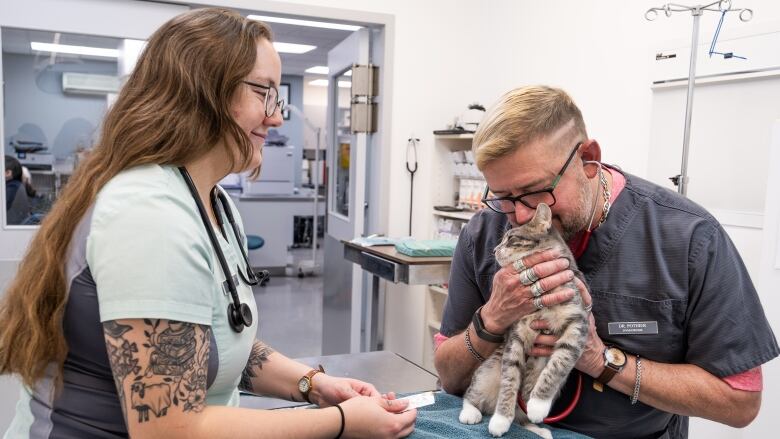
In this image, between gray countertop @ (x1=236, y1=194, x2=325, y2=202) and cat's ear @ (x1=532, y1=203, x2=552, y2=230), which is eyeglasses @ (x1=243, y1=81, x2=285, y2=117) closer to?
cat's ear @ (x1=532, y1=203, x2=552, y2=230)

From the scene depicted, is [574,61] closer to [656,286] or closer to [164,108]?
[656,286]

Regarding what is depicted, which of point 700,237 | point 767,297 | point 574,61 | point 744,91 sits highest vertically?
point 574,61

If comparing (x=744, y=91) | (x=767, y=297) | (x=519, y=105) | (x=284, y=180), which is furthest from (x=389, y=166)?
(x=284, y=180)

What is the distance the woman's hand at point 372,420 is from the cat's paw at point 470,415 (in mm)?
148

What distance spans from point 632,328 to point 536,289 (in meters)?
0.28

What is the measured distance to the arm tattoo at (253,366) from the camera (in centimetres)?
151

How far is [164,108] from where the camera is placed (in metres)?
1.10

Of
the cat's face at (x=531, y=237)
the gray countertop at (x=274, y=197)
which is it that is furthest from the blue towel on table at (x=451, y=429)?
the gray countertop at (x=274, y=197)

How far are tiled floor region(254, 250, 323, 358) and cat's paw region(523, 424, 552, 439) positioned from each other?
3731 mm

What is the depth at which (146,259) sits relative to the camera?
940mm

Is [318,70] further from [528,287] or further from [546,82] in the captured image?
[528,287]

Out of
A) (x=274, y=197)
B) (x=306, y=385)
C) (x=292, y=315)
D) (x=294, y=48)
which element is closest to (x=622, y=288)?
(x=306, y=385)

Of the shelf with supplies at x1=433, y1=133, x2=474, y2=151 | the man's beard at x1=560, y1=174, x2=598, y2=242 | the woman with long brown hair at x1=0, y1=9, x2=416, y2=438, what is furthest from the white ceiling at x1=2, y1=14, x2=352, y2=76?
the man's beard at x1=560, y1=174, x2=598, y2=242

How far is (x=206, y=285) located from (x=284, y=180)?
7.01 meters
